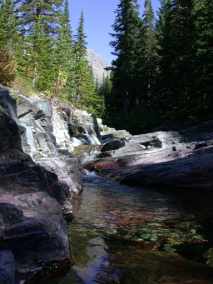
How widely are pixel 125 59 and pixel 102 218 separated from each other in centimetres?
4488

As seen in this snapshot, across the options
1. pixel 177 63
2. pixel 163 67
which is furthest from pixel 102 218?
pixel 163 67

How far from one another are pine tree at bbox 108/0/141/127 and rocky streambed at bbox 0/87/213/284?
3274 centimetres

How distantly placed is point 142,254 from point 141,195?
28.3 ft

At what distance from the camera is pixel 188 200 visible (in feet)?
53.4

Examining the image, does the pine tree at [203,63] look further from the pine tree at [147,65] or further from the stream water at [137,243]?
the stream water at [137,243]

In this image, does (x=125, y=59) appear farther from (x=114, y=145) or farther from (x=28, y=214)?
(x=28, y=214)

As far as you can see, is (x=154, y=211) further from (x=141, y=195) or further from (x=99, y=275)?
(x=99, y=275)

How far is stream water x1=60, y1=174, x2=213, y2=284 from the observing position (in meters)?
7.58

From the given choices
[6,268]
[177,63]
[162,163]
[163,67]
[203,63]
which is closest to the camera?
[6,268]

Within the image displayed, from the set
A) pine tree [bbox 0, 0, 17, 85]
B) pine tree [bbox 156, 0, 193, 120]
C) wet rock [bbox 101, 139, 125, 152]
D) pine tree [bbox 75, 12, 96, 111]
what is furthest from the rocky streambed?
pine tree [bbox 75, 12, 96, 111]

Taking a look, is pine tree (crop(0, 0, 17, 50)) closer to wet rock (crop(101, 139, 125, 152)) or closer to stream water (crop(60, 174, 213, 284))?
wet rock (crop(101, 139, 125, 152))

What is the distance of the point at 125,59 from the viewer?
55.4 metres

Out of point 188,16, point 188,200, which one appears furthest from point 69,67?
point 188,200

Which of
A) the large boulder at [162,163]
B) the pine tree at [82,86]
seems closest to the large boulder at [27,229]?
the large boulder at [162,163]
